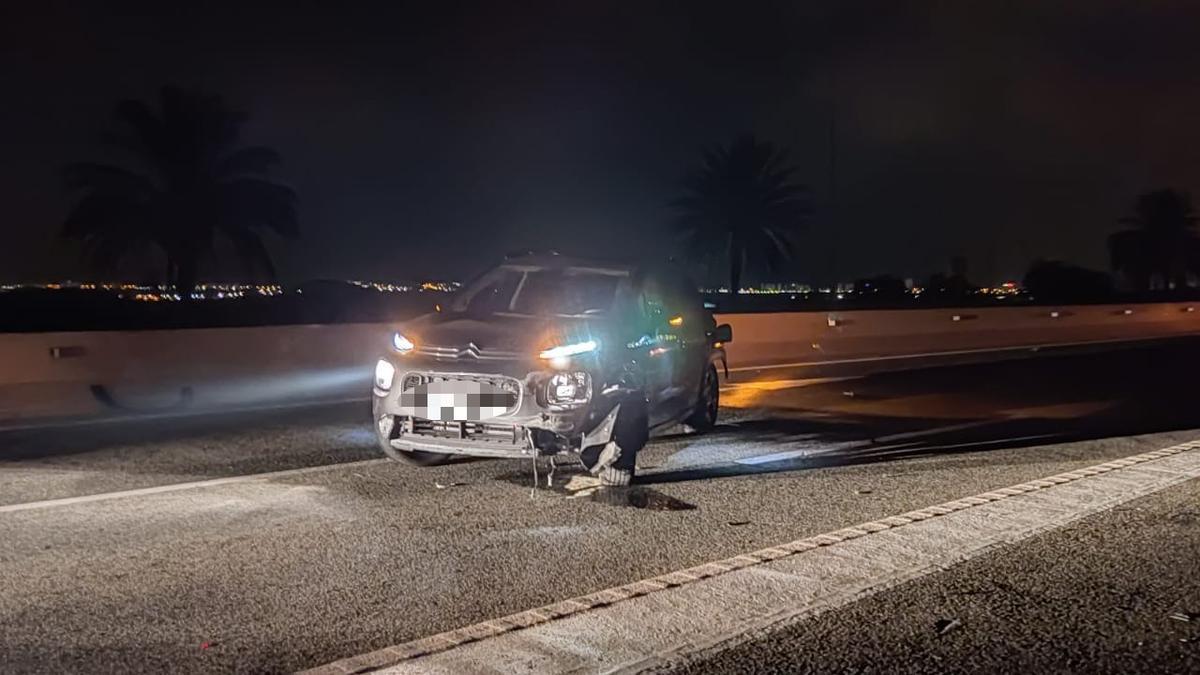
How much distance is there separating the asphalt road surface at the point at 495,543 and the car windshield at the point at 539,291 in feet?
4.36

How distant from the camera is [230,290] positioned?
161ft

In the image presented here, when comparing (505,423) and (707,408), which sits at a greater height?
(505,423)

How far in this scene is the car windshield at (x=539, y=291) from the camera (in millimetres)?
9945

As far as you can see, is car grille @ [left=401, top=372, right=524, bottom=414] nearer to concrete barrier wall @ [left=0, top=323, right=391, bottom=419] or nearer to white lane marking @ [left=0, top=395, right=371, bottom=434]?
white lane marking @ [left=0, top=395, right=371, bottom=434]

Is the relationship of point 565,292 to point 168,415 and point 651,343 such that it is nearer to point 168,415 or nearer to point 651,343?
point 651,343

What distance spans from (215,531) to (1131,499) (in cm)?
621

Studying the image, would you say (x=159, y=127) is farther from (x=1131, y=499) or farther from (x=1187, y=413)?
(x=1131, y=499)

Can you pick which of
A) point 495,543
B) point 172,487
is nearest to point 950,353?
point 172,487

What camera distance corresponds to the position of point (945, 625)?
18.2ft

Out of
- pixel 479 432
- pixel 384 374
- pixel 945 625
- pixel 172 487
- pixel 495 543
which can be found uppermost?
pixel 384 374

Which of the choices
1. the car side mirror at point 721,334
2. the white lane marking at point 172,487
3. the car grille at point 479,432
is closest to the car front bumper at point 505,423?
the car grille at point 479,432

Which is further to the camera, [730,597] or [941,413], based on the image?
[941,413]

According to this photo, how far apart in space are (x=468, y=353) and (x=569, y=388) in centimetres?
76

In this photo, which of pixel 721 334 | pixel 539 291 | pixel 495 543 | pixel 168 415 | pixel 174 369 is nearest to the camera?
pixel 495 543
